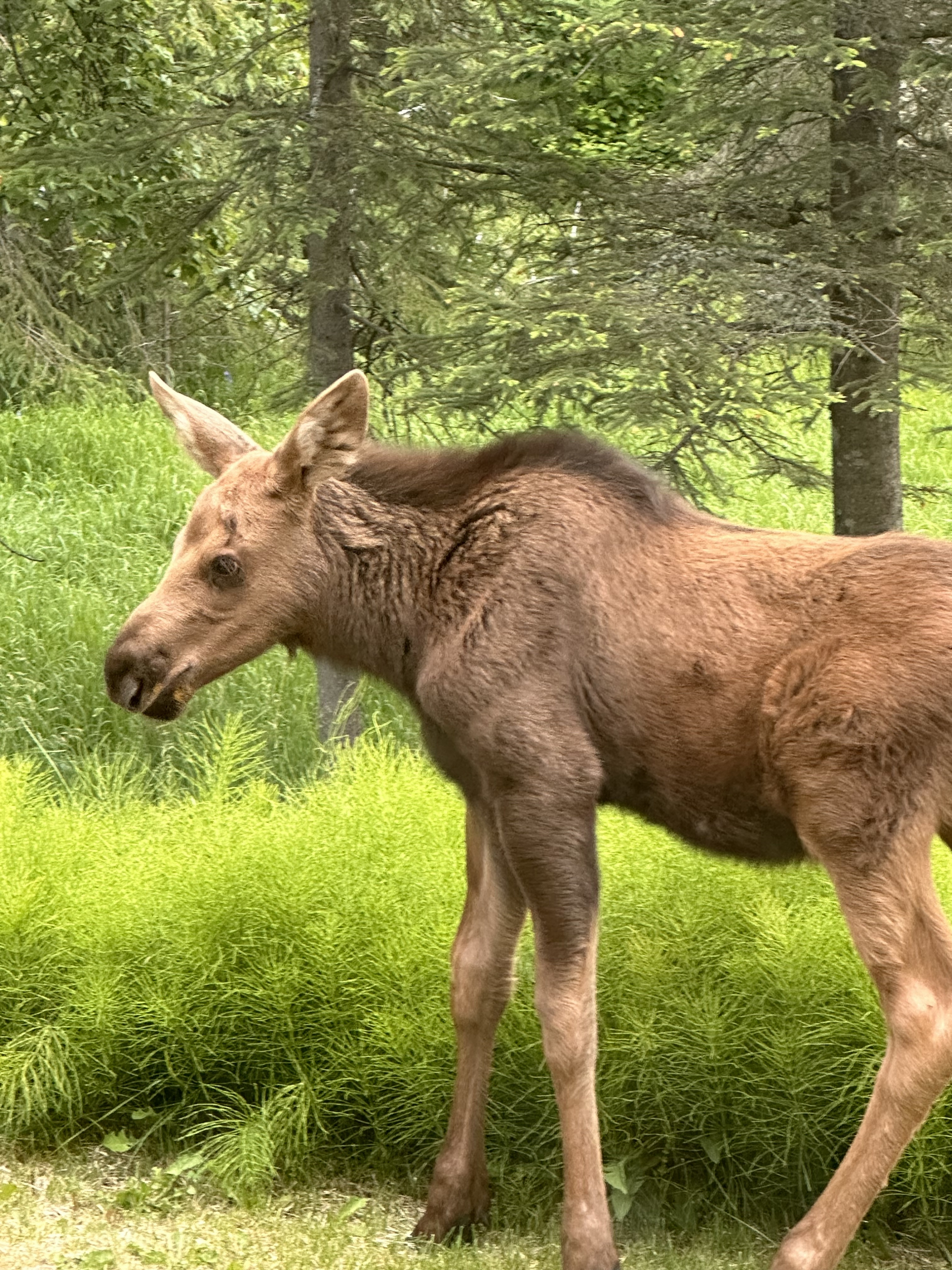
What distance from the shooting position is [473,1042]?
4645 millimetres

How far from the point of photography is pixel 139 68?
30.5ft

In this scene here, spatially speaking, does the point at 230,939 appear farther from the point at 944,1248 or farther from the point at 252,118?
the point at 252,118

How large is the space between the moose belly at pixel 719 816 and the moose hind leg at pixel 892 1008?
0.15m

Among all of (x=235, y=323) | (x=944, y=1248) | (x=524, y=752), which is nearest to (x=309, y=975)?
(x=524, y=752)

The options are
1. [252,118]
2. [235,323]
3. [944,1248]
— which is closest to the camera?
[944,1248]

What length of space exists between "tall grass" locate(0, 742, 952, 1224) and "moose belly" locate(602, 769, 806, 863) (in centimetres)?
117

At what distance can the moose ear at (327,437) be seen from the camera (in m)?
4.12

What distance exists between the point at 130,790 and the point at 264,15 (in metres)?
5.14

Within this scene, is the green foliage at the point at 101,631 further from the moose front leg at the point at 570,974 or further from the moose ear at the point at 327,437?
the moose front leg at the point at 570,974

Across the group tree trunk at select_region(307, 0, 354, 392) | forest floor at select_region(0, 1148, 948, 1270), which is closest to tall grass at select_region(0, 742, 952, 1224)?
forest floor at select_region(0, 1148, 948, 1270)

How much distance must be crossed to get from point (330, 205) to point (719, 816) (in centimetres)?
479

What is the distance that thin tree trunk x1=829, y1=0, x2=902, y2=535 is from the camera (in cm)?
641

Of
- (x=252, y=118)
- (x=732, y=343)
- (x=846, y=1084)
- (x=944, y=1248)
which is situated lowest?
(x=944, y=1248)


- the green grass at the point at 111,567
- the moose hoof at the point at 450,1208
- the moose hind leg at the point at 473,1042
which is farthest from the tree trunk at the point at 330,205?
the moose hoof at the point at 450,1208
